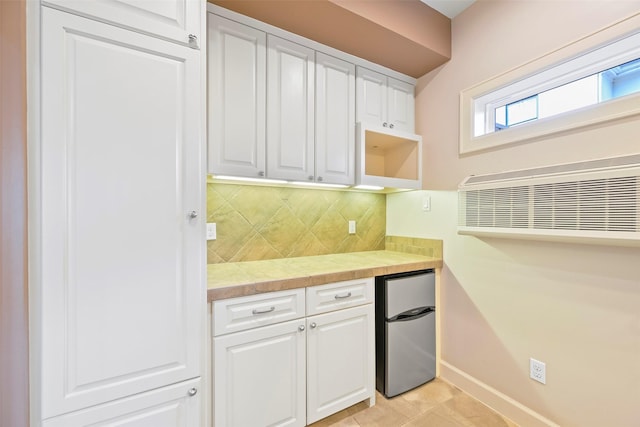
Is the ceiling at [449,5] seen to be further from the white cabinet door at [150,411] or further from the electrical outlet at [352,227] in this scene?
the white cabinet door at [150,411]

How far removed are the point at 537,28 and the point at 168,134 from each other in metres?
2.07

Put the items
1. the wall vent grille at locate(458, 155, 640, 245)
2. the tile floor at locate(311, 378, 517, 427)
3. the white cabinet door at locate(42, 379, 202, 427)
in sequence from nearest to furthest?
the white cabinet door at locate(42, 379, 202, 427) < the wall vent grille at locate(458, 155, 640, 245) < the tile floor at locate(311, 378, 517, 427)

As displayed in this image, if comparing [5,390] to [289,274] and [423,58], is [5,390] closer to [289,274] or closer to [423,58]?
[289,274]

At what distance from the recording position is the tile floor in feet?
5.23

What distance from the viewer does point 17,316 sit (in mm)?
848

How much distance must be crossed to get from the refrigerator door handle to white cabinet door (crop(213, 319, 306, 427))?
0.67 m

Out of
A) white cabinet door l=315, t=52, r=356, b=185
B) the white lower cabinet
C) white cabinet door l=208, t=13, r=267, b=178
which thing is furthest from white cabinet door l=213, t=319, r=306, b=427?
white cabinet door l=315, t=52, r=356, b=185

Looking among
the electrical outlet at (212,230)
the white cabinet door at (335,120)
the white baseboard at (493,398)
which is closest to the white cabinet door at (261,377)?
the electrical outlet at (212,230)

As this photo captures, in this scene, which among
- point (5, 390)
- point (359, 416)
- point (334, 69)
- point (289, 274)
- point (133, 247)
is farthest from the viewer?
point (334, 69)

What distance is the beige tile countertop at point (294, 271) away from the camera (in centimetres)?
130

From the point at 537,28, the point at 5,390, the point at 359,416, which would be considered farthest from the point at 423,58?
the point at 5,390

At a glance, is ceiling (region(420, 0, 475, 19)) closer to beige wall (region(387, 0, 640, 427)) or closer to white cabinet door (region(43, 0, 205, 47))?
beige wall (region(387, 0, 640, 427))

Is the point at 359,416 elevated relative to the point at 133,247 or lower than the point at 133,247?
lower

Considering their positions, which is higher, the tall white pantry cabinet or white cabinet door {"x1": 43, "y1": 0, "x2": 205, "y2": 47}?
white cabinet door {"x1": 43, "y1": 0, "x2": 205, "y2": 47}
